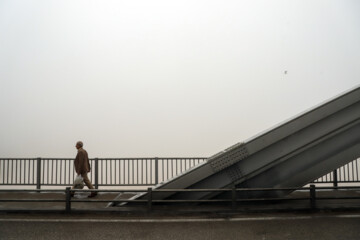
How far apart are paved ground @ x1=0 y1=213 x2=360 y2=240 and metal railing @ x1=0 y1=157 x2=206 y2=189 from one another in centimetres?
314

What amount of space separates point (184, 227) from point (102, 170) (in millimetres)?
4857

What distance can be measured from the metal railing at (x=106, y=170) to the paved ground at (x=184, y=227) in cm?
312

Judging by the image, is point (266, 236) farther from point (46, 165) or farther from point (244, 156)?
point (46, 165)

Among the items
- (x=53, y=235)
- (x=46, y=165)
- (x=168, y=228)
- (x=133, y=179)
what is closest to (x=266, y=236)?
(x=168, y=228)

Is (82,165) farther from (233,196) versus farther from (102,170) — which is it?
(233,196)

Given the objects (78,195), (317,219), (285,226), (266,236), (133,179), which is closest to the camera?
(266,236)

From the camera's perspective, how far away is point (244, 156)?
18.9 feet

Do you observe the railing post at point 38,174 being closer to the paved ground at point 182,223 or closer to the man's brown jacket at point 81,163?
the man's brown jacket at point 81,163

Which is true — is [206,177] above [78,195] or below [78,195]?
above

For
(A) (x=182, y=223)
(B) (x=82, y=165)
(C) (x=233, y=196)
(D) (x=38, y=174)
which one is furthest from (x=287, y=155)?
(D) (x=38, y=174)

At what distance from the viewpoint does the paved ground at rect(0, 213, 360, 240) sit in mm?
4488

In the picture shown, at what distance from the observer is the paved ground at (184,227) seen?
449cm

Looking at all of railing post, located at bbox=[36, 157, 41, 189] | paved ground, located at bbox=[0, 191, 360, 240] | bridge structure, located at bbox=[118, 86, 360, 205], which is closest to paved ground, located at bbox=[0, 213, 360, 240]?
paved ground, located at bbox=[0, 191, 360, 240]

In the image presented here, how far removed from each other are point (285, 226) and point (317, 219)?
0.89 meters
